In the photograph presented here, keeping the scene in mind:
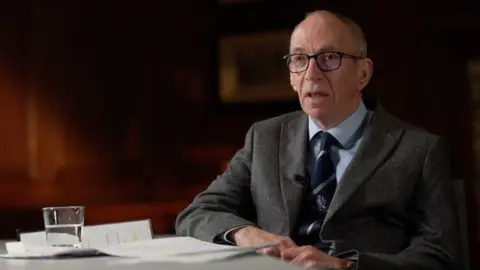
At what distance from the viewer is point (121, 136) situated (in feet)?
11.0

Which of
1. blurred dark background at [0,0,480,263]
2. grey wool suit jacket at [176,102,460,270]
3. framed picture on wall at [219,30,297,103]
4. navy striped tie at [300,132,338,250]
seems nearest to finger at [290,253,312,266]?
grey wool suit jacket at [176,102,460,270]

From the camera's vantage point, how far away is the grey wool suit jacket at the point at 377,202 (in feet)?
5.29

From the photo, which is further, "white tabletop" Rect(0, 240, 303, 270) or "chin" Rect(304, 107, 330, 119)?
"chin" Rect(304, 107, 330, 119)

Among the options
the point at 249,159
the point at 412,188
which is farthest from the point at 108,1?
the point at 412,188

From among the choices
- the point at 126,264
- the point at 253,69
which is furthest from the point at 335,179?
the point at 253,69

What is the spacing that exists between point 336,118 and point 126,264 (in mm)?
801

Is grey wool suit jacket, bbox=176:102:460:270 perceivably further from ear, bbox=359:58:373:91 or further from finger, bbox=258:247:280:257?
finger, bbox=258:247:280:257

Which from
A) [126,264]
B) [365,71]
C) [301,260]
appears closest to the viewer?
[126,264]

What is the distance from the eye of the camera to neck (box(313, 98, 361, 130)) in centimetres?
176

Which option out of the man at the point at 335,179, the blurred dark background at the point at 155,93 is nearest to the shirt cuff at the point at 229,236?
the man at the point at 335,179

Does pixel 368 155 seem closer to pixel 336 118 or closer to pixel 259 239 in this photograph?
pixel 336 118

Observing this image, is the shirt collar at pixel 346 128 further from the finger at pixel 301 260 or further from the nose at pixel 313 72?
the finger at pixel 301 260

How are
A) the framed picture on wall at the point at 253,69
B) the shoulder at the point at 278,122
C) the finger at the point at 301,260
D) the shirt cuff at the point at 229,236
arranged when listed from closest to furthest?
the finger at the point at 301,260 < the shirt cuff at the point at 229,236 < the shoulder at the point at 278,122 < the framed picture on wall at the point at 253,69

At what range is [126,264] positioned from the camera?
3.56 feet
